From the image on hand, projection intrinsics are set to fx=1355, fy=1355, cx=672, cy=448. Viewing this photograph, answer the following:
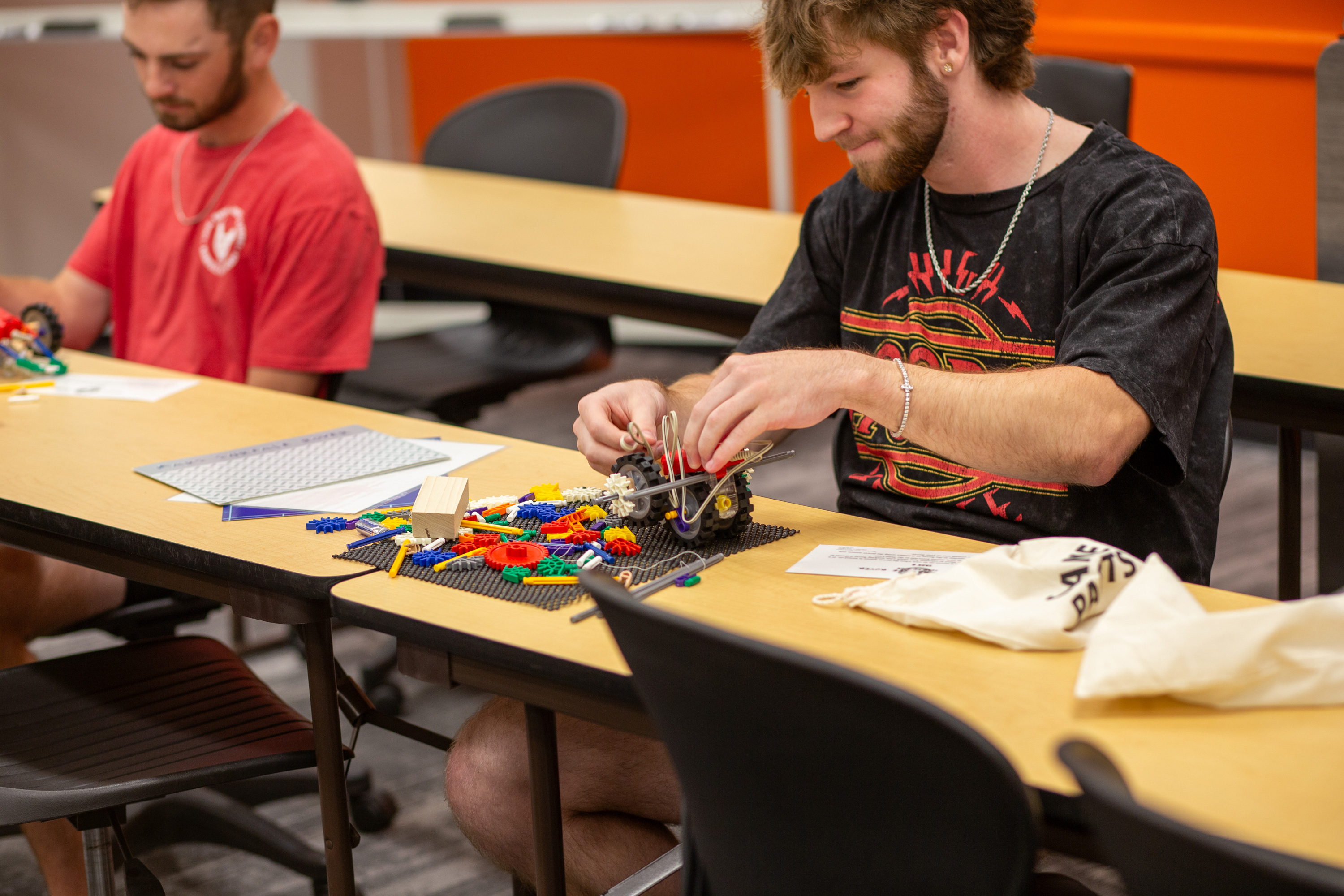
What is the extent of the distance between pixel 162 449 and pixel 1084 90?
1.93m

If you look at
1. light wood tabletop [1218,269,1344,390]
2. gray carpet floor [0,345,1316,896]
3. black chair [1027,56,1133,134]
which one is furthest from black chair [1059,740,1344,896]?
black chair [1027,56,1133,134]

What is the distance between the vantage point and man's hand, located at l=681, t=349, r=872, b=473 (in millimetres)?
1284

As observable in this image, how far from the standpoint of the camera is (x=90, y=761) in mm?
1412

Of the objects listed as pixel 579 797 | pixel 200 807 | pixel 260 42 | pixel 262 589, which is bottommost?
pixel 200 807

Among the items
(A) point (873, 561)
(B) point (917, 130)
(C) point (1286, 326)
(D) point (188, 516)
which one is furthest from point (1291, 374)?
(D) point (188, 516)

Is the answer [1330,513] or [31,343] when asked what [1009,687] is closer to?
[1330,513]

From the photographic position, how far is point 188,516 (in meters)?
1.45

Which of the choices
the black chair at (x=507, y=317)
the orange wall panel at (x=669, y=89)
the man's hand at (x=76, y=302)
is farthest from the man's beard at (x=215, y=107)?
the orange wall panel at (x=669, y=89)

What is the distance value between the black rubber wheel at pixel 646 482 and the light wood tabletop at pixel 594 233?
0.96 meters

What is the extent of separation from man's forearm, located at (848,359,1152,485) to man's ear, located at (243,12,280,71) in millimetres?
1435

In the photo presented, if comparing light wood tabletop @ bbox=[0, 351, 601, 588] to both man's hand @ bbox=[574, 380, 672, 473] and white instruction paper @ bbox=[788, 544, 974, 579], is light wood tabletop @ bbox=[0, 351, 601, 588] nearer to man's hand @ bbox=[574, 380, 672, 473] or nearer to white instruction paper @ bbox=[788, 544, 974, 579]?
man's hand @ bbox=[574, 380, 672, 473]

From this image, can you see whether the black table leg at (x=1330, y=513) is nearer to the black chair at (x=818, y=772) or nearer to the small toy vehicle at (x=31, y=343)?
the black chair at (x=818, y=772)

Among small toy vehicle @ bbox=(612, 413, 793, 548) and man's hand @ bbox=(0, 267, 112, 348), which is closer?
small toy vehicle @ bbox=(612, 413, 793, 548)

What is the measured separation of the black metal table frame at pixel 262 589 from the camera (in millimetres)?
1287
